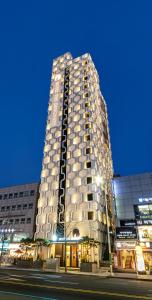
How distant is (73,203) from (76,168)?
894 cm

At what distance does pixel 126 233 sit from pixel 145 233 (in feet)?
12.1

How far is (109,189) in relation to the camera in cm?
6344

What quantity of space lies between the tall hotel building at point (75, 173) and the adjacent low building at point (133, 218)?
5.01 meters

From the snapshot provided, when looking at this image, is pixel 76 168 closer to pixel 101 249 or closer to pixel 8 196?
pixel 101 249

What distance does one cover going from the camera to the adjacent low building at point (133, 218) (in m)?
38.5

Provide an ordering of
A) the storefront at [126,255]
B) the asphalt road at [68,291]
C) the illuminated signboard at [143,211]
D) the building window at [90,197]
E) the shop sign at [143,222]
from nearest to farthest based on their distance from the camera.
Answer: the asphalt road at [68,291]
the storefront at [126,255]
the shop sign at [143,222]
the illuminated signboard at [143,211]
the building window at [90,197]

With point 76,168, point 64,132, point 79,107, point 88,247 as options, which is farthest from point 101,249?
point 79,107

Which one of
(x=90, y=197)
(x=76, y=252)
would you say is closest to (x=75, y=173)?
(x=90, y=197)

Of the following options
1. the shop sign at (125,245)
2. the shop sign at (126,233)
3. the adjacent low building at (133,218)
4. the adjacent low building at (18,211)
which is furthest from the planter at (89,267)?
the adjacent low building at (18,211)

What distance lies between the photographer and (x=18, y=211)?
69875mm

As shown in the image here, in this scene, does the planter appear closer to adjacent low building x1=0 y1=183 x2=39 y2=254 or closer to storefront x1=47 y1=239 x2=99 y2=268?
storefront x1=47 y1=239 x2=99 y2=268

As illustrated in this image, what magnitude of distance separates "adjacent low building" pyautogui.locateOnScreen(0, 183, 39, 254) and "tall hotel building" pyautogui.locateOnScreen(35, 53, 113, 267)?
13289 mm

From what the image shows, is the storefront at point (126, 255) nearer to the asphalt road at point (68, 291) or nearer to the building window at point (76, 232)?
the building window at point (76, 232)

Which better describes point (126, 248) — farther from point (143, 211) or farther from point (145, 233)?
point (143, 211)
